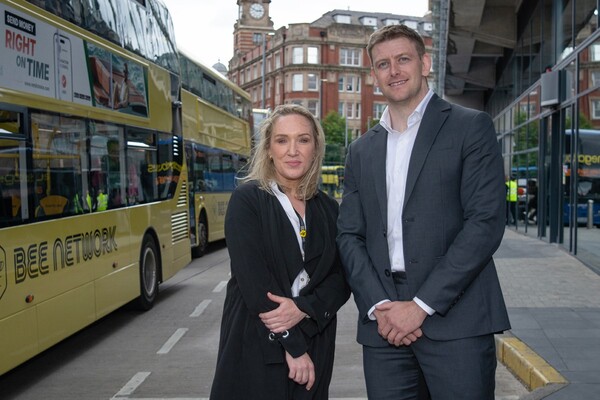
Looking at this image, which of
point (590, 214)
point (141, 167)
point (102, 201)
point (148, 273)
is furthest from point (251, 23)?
point (102, 201)

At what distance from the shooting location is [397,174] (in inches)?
116

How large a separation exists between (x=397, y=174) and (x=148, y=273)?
7.02 meters

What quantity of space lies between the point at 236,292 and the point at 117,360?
4.29 meters

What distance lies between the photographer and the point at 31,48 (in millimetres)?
5992

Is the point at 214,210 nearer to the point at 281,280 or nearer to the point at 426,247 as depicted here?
the point at 281,280

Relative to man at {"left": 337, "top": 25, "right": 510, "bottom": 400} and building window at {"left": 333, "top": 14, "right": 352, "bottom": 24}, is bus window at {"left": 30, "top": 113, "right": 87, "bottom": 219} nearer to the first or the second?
man at {"left": 337, "top": 25, "right": 510, "bottom": 400}

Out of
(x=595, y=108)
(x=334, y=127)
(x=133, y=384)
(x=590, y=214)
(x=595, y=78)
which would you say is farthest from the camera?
(x=334, y=127)

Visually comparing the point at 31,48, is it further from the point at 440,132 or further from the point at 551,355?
the point at 551,355

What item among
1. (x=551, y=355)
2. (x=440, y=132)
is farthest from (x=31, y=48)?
(x=551, y=355)

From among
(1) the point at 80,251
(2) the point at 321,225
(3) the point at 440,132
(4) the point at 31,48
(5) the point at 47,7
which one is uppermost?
(5) the point at 47,7

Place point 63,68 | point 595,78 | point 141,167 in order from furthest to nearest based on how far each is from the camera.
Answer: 1. point 595,78
2. point 141,167
3. point 63,68

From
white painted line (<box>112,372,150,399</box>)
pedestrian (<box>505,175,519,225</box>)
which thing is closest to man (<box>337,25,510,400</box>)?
white painted line (<box>112,372,150,399</box>)

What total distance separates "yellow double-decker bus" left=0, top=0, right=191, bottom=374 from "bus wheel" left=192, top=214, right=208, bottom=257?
19.9ft

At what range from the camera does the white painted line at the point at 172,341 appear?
7.10 meters
